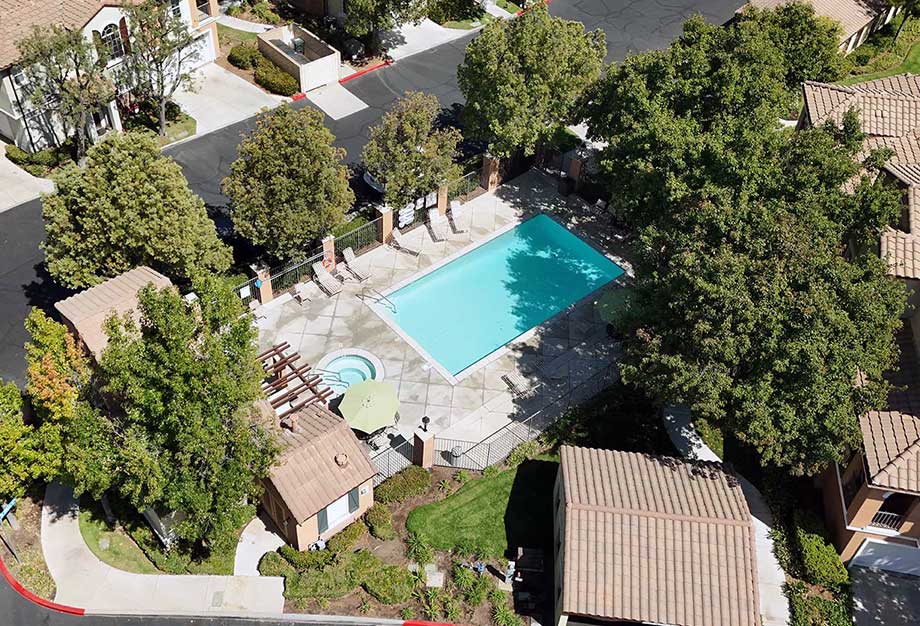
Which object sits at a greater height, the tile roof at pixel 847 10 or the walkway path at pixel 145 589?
the tile roof at pixel 847 10

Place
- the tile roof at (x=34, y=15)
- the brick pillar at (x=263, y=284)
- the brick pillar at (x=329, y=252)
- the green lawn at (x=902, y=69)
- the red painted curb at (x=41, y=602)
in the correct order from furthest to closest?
the green lawn at (x=902, y=69) < the tile roof at (x=34, y=15) < the brick pillar at (x=329, y=252) < the brick pillar at (x=263, y=284) < the red painted curb at (x=41, y=602)

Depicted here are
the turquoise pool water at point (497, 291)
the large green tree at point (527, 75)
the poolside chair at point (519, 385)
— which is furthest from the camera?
the large green tree at point (527, 75)

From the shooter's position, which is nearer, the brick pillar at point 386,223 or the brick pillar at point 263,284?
the brick pillar at point 263,284

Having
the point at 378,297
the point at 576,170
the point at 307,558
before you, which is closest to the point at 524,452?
the point at 307,558

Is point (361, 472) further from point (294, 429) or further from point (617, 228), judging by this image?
point (617, 228)

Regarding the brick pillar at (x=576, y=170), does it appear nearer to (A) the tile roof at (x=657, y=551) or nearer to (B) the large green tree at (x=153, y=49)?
(A) the tile roof at (x=657, y=551)

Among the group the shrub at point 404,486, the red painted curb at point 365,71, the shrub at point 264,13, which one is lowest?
the shrub at point 404,486

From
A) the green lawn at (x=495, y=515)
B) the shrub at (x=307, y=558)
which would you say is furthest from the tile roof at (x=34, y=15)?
the green lawn at (x=495, y=515)
